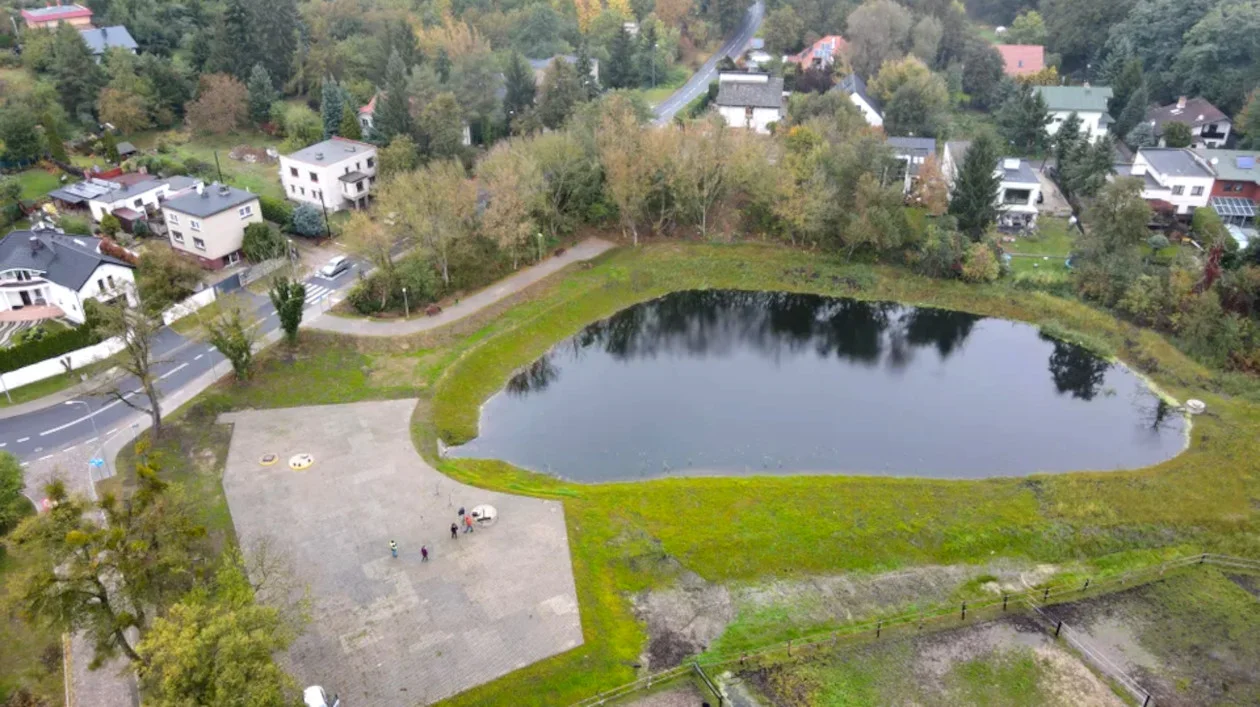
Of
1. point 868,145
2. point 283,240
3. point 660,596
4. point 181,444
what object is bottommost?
point 660,596

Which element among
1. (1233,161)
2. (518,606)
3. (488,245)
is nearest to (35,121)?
(488,245)

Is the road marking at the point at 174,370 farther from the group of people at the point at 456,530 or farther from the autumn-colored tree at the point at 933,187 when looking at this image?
the autumn-colored tree at the point at 933,187

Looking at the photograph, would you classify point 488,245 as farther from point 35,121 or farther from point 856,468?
point 35,121

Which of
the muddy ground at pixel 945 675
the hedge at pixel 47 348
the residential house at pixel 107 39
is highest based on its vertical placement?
the residential house at pixel 107 39

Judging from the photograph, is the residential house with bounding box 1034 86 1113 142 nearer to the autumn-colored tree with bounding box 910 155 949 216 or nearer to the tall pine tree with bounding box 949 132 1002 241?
the autumn-colored tree with bounding box 910 155 949 216

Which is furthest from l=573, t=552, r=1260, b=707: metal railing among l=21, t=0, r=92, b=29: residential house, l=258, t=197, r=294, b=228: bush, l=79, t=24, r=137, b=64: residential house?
l=21, t=0, r=92, b=29: residential house

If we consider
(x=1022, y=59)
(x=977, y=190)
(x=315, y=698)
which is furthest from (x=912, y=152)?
(x=315, y=698)

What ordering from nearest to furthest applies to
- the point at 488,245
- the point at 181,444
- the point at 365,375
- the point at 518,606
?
the point at 518,606, the point at 181,444, the point at 365,375, the point at 488,245

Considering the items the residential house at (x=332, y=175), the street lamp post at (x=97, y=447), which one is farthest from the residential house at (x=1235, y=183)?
the street lamp post at (x=97, y=447)
